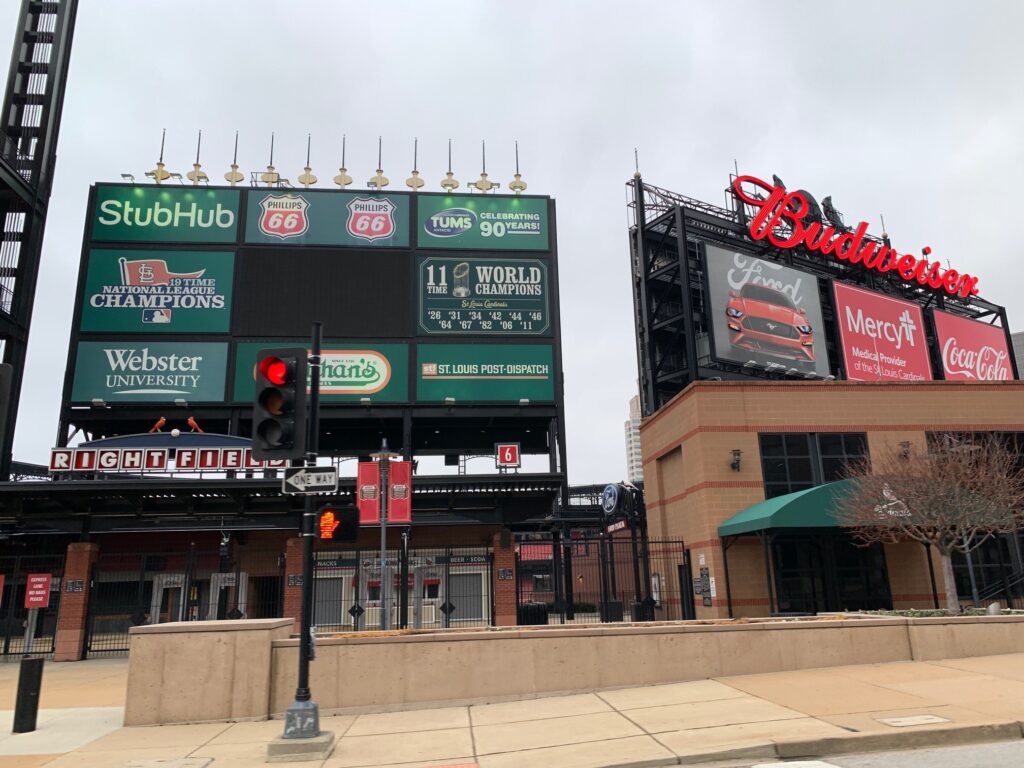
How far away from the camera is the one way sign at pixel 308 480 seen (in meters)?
10.2

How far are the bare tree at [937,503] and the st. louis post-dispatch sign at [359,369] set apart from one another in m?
20.4

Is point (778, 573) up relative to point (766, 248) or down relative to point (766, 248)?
down

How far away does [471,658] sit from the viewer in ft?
40.7

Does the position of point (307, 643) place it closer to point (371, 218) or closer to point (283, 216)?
point (371, 218)

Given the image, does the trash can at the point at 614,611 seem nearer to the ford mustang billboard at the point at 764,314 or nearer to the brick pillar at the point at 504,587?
the brick pillar at the point at 504,587

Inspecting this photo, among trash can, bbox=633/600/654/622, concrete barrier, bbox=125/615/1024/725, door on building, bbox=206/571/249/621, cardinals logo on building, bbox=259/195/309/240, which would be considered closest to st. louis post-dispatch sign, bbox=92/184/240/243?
cardinals logo on building, bbox=259/195/309/240

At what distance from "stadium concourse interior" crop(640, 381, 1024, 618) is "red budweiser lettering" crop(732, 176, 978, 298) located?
20.6 meters

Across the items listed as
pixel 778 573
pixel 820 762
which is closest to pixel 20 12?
pixel 778 573

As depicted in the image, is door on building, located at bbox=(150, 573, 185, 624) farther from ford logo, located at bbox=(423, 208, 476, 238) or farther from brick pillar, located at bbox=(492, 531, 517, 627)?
ford logo, located at bbox=(423, 208, 476, 238)

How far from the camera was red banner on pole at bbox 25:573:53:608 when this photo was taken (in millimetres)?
22375

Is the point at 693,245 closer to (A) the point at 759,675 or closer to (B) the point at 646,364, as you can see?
(B) the point at 646,364

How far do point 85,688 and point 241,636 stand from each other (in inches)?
277

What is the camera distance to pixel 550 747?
9188 millimetres

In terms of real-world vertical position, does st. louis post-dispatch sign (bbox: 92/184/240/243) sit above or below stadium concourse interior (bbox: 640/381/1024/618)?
above
